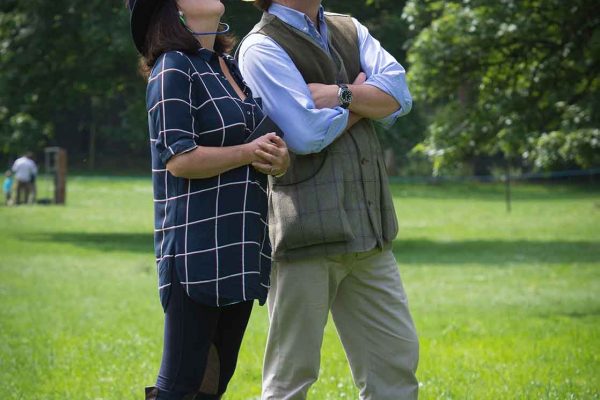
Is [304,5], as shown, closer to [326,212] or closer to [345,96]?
[345,96]

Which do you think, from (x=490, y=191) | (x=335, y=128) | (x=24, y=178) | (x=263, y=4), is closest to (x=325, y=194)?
(x=335, y=128)

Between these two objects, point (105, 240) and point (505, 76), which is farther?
point (105, 240)

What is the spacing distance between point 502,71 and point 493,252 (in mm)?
9420

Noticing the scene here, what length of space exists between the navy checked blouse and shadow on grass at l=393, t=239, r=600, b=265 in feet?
48.8

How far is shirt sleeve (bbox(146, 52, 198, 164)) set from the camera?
3.42m

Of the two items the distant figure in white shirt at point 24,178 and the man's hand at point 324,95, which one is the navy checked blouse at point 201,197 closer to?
the man's hand at point 324,95

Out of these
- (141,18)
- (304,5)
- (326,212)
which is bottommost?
(326,212)

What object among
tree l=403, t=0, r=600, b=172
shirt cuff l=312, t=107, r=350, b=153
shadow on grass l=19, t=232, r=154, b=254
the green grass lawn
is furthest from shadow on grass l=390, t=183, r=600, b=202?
shirt cuff l=312, t=107, r=350, b=153

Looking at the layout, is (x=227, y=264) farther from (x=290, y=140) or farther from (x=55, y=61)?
(x=55, y=61)

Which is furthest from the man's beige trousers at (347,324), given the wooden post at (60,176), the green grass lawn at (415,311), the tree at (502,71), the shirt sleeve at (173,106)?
the wooden post at (60,176)

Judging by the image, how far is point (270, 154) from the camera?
3.53 meters

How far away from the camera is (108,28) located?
779 inches

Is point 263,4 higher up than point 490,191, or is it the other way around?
point 263,4

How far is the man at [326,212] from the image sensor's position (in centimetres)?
392
